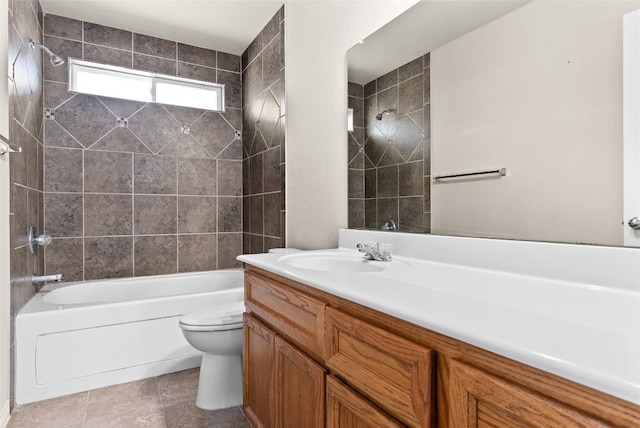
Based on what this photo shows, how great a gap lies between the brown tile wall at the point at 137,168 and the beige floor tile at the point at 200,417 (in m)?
1.56

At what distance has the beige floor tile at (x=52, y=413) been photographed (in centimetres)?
175

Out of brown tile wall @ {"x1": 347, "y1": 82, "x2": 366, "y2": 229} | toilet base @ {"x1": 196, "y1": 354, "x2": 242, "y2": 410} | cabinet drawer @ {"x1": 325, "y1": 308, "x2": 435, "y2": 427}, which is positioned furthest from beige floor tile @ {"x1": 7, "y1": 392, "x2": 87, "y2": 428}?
brown tile wall @ {"x1": 347, "y1": 82, "x2": 366, "y2": 229}

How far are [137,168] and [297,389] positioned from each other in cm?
262

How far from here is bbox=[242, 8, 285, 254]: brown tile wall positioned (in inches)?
106

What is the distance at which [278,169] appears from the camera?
2713mm

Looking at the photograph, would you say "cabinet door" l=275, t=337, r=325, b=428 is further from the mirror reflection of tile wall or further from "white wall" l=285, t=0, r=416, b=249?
"white wall" l=285, t=0, r=416, b=249

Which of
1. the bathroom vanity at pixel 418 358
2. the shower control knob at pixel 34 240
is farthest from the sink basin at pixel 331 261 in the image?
the shower control knob at pixel 34 240

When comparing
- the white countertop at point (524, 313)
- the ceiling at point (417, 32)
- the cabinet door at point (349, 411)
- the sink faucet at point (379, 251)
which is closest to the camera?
the white countertop at point (524, 313)

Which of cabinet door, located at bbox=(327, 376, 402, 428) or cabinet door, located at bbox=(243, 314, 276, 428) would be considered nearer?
cabinet door, located at bbox=(327, 376, 402, 428)

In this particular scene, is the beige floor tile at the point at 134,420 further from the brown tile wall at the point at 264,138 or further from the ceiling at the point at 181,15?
the ceiling at the point at 181,15

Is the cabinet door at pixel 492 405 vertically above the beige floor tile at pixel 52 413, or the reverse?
the cabinet door at pixel 492 405

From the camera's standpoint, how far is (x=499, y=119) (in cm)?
116

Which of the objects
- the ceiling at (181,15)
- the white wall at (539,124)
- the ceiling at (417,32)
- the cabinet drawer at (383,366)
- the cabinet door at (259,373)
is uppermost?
the ceiling at (181,15)

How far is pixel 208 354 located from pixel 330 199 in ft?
3.52
